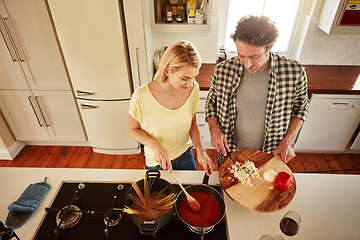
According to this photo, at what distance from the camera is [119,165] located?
9.11 ft

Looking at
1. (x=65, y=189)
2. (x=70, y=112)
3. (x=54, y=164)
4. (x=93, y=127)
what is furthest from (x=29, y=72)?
(x=65, y=189)

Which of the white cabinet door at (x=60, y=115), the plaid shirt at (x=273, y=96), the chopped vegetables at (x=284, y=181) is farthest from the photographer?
the white cabinet door at (x=60, y=115)

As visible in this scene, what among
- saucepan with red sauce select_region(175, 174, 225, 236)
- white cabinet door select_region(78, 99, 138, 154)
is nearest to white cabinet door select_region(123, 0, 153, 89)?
white cabinet door select_region(78, 99, 138, 154)

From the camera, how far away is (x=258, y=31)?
118cm

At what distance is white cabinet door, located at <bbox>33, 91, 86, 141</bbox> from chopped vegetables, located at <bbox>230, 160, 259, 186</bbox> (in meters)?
1.98

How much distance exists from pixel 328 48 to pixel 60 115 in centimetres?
301

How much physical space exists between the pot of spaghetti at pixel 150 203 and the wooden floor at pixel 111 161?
169 cm

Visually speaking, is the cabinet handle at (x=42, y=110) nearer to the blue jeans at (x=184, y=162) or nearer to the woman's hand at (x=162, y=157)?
the blue jeans at (x=184, y=162)

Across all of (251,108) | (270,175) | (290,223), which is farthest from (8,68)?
(290,223)

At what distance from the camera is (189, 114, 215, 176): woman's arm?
1177 mm

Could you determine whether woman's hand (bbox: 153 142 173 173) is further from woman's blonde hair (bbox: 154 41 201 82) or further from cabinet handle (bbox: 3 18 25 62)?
cabinet handle (bbox: 3 18 25 62)

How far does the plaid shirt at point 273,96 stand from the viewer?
1.41 metres

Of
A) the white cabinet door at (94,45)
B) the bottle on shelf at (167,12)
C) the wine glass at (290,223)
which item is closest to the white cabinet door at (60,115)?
the white cabinet door at (94,45)

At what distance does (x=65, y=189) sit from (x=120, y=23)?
1391mm
